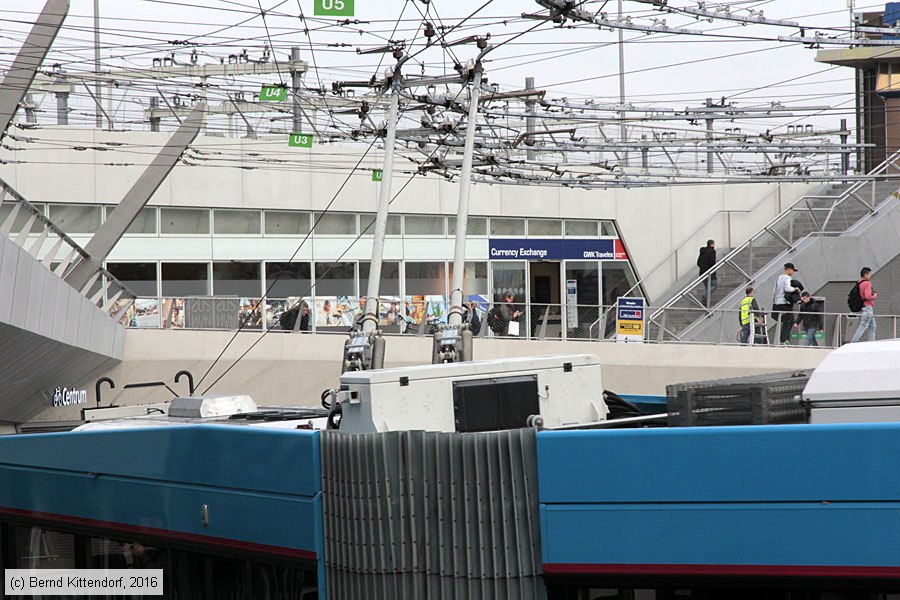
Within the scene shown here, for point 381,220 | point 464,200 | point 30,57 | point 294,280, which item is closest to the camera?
point 381,220

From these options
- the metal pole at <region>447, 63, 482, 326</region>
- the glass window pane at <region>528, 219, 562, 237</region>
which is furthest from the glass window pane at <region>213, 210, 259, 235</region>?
the metal pole at <region>447, 63, 482, 326</region>

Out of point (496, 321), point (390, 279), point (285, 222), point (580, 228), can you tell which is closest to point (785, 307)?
point (496, 321)

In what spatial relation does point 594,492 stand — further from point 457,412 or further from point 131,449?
point 131,449

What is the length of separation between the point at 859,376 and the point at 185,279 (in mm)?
32389

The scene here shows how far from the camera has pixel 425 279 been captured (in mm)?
41125

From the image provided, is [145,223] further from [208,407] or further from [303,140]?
[208,407]

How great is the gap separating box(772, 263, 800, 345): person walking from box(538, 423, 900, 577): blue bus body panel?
21005 millimetres

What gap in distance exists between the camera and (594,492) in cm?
567

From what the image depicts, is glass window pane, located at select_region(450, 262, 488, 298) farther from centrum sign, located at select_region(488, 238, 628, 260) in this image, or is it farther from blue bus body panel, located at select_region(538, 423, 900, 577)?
blue bus body panel, located at select_region(538, 423, 900, 577)

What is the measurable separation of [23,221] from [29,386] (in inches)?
276

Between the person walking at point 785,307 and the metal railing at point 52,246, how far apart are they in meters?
14.6

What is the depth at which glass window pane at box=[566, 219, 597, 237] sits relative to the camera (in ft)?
142

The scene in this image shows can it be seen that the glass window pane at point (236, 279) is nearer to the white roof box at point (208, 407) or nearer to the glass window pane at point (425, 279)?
the glass window pane at point (425, 279)

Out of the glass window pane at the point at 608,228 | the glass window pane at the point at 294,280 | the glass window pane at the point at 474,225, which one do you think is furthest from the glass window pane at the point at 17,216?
the glass window pane at the point at 608,228
